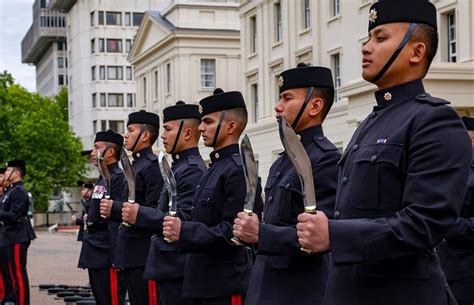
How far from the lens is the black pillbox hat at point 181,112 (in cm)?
917

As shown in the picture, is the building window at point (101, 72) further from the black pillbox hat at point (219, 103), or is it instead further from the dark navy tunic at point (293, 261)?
the dark navy tunic at point (293, 261)

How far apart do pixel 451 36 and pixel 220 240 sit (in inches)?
1129

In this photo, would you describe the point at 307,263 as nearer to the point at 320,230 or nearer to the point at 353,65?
the point at 320,230

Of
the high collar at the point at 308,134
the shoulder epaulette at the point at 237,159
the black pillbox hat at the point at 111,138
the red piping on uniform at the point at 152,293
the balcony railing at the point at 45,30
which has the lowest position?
the red piping on uniform at the point at 152,293

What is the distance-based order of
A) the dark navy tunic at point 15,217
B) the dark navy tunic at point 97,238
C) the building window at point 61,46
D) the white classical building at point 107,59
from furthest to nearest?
the building window at point 61,46 < the white classical building at point 107,59 < the dark navy tunic at point 15,217 < the dark navy tunic at point 97,238

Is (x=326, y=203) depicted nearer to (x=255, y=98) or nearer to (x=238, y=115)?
(x=238, y=115)

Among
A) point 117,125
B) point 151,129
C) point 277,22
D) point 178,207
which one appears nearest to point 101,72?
point 117,125

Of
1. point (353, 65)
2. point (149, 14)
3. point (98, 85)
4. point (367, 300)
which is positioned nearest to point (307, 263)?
point (367, 300)

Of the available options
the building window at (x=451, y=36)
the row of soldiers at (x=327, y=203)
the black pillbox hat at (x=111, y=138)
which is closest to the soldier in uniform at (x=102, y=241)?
the black pillbox hat at (x=111, y=138)

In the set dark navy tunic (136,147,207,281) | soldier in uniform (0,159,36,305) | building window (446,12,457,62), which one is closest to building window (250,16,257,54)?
building window (446,12,457,62)

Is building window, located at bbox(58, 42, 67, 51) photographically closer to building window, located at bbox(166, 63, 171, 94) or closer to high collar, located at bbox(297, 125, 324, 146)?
building window, located at bbox(166, 63, 171, 94)

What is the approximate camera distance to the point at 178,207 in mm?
8531

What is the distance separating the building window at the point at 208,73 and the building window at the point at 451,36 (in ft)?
103

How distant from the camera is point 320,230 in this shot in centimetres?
399
